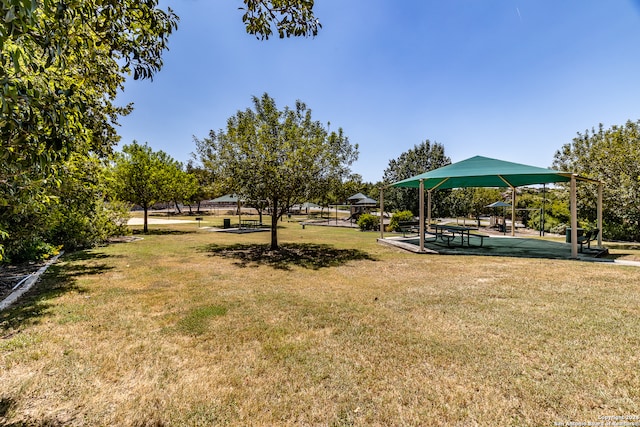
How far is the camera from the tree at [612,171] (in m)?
13.4

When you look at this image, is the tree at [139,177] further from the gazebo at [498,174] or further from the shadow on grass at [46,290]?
the gazebo at [498,174]

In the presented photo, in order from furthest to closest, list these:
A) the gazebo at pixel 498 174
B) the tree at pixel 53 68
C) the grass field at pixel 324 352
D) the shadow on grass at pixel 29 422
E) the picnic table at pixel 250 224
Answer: the picnic table at pixel 250 224
the gazebo at pixel 498 174
the grass field at pixel 324 352
the shadow on grass at pixel 29 422
the tree at pixel 53 68

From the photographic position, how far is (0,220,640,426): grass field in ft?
8.96

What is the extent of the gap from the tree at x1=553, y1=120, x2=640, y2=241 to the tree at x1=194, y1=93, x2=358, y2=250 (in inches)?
498

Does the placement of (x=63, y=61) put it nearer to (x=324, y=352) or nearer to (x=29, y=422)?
(x=29, y=422)

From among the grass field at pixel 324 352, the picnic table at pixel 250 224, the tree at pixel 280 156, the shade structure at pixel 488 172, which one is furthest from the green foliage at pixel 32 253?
the picnic table at pixel 250 224

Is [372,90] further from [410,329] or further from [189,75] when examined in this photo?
[410,329]

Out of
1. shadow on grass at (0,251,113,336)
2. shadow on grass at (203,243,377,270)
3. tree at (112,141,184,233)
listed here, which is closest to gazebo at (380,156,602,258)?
shadow on grass at (203,243,377,270)

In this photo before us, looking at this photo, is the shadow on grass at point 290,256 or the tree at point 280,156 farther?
the tree at point 280,156

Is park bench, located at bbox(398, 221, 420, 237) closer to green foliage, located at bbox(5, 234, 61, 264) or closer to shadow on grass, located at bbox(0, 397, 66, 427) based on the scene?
shadow on grass, located at bbox(0, 397, 66, 427)

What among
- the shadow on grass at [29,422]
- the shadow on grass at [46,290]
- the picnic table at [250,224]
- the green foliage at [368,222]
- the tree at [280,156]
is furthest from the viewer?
the picnic table at [250,224]

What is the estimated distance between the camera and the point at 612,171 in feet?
47.9

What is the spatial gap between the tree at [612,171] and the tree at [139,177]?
25.9 meters

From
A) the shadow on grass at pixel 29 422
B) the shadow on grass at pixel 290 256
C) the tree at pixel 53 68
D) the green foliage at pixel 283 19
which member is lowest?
the shadow on grass at pixel 29 422
